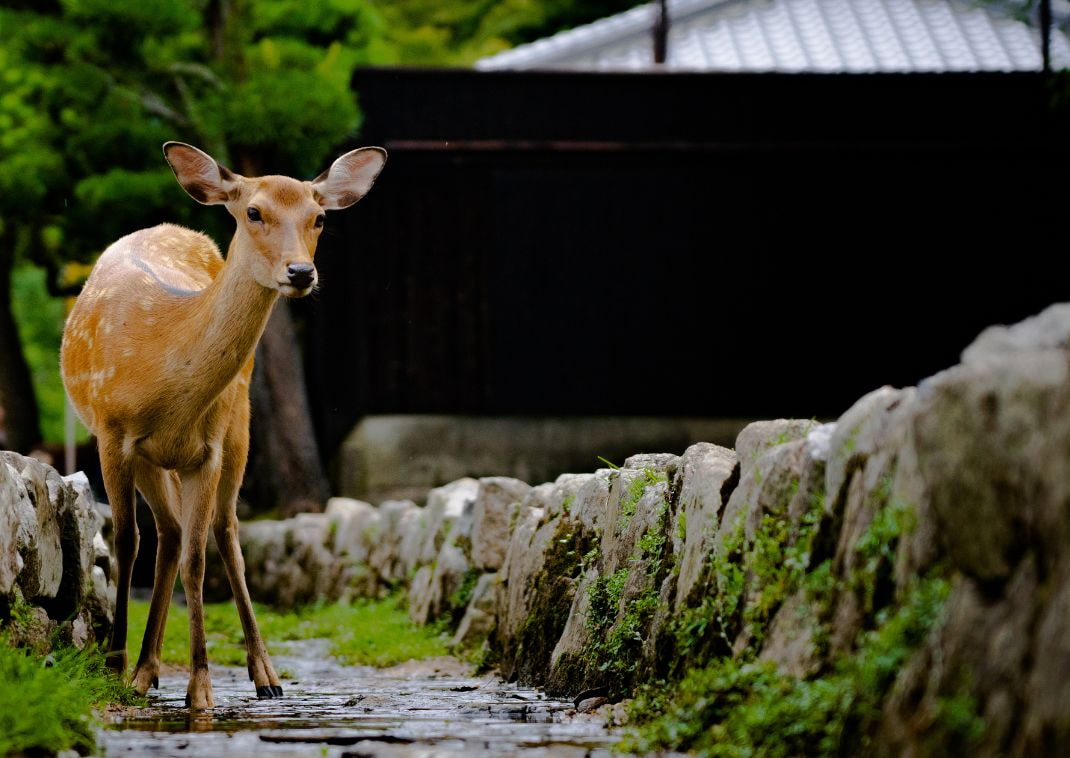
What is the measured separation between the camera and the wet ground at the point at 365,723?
4.69 m

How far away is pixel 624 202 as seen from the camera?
1794 centimetres

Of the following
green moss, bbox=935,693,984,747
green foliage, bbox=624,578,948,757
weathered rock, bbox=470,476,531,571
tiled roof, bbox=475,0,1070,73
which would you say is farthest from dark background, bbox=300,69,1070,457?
green moss, bbox=935,693,984,747

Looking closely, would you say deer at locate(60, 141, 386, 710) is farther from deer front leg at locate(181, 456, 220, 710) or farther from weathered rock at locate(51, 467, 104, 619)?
weathered rock at locate(51, 467, 104, 619)

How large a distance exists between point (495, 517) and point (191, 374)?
3337 millimetres

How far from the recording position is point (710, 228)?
17922 millimetres

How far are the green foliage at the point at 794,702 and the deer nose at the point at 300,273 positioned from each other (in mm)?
2562

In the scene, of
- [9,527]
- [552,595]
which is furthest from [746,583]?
[9,527]

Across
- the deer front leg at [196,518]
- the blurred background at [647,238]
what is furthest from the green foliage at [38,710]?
the blurred background at [647,238]

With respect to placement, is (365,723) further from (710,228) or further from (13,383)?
(13,383)

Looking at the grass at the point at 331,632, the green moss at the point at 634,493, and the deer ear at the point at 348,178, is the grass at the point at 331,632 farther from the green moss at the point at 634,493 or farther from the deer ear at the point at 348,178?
the green moss at the point at 634,493

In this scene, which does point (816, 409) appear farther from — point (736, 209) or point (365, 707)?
point (365, 707)

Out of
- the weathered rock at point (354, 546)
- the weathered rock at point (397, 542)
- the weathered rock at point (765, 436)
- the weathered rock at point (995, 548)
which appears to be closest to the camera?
the weathered rock at point (995, 548)

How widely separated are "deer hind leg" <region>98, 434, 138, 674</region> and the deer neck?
1.64ft

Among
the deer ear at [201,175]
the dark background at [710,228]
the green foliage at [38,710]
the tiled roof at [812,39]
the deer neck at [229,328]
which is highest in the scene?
the tiled roof at [812,39]
